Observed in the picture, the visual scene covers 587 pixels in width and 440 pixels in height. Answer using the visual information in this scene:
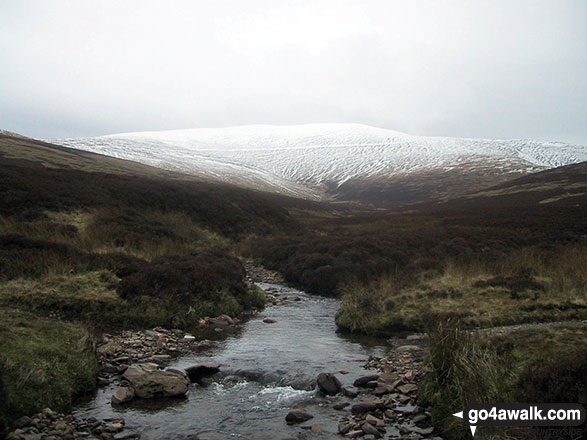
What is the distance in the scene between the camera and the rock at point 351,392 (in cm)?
1026

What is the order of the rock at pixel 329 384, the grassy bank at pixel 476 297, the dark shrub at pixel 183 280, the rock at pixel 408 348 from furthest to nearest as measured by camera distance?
the dark shrub at pixel 183 280 → the grassy bank at pixel 476 297 → the rock at pixel 408 348 → the rock at pixel 329 384

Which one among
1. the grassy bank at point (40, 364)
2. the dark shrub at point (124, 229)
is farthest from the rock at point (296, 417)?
the dark shrub at point (124, 229)

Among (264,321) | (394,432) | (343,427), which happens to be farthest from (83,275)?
(394,432)

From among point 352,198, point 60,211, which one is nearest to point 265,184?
point 352,198

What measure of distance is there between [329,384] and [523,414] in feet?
15.0

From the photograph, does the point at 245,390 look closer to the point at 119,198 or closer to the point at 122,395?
the point at 122,395

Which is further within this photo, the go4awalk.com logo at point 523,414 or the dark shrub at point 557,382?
the dark shrub at point 557,382

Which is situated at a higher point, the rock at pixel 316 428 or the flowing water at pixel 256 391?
the rock at pixel 316 428

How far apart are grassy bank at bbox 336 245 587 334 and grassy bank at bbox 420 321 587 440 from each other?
417 centimetres

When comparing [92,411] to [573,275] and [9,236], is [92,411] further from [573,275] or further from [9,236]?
[573,275]

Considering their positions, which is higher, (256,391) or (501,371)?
(501,371)

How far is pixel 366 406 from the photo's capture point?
9375 millimetres

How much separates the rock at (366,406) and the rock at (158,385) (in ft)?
12.8

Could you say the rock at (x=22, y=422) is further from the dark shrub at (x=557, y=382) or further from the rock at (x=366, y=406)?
the dark shrub at (x=557, y=382)
